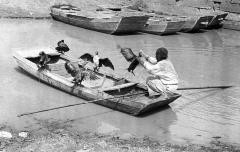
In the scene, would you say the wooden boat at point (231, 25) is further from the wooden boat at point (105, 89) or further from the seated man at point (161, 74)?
the seated man at point (161, 74)

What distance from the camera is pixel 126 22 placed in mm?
14914

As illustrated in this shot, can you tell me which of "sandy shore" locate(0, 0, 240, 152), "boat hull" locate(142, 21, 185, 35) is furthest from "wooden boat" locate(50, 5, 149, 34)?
"sandy shore" locate(0, 0, 240, 152)

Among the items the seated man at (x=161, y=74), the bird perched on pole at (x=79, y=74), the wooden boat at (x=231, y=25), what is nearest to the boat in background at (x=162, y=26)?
the wooden boat at (x=231, y=25)

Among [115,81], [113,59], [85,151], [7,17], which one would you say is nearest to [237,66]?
[113,59]

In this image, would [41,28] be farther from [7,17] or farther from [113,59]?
[113,59]

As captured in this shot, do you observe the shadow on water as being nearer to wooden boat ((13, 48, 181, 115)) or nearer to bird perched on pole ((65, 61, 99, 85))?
wooden boat ((13, 48, 181, 115))

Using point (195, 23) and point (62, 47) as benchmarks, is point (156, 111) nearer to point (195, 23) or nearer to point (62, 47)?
point (62, 47)

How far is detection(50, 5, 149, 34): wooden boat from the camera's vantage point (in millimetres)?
14836

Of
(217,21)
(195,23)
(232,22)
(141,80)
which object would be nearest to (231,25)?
(232,22)

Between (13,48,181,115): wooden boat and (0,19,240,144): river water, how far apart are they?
17cm

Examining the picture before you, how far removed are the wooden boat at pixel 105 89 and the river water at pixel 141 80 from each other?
0.56ft

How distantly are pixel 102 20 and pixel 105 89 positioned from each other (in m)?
7.53

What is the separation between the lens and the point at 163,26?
15.5m

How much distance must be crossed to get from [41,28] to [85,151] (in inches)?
392
